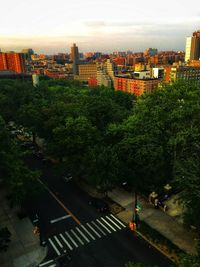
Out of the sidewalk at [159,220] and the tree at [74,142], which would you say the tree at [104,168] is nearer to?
the tree at [74,142]

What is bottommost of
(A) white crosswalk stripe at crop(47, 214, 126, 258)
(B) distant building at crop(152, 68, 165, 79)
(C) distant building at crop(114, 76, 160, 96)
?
(A) white crosswalk stripe at crop(47, 214, 126, 258)

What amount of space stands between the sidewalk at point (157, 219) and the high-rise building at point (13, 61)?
17883 centimetres

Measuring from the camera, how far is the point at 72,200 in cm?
3531

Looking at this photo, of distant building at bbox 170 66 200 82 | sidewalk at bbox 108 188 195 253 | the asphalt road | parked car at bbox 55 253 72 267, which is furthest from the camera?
distant building at bbox 170 66 200 82

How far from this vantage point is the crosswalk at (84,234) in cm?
2643

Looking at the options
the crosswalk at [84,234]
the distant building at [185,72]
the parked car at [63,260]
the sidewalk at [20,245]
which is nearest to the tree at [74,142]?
the crosswalk at [84,234]

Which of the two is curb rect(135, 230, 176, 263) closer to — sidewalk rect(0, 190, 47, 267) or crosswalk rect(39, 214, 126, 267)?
crosswalk rect(39, 214, 126, 267)

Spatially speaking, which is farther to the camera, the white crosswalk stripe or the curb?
the white crosswalk stripe

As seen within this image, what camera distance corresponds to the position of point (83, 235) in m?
28.2

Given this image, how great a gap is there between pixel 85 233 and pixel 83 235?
1.28ft

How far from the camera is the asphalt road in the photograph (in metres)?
24.5

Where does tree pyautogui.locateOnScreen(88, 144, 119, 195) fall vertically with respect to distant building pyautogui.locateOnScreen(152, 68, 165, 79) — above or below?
below

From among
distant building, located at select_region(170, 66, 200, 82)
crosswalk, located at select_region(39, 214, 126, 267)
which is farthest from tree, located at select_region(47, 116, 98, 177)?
distant building, located at select_region(170, 66, 200, 82)

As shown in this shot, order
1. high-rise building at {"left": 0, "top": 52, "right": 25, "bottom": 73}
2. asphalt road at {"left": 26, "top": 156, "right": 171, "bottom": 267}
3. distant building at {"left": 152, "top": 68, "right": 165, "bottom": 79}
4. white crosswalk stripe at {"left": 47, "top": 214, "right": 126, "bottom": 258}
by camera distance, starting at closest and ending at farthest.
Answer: asphalt road at {"left": 26, "top": 156, "right": 171, "bottom": 267}
white crosswalk stripe at {"left": 47, "top": 214, "right": 126, "bottom": 258}
distant building at {"left": 152, "top": 68, "right": 165, "bottom": 79}
high-rise building at {"left": 0, "top": 52, "right": 25, "bottom": 73}
